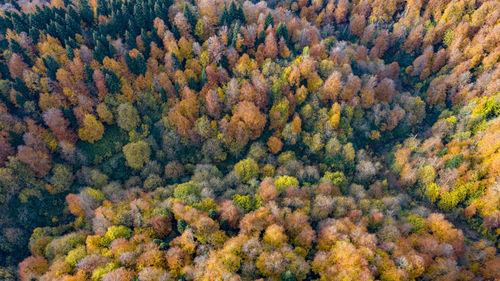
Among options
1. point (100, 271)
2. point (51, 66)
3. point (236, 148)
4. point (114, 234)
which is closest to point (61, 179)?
point (114, 234)

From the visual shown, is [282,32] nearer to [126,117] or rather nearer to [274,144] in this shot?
[274,144]

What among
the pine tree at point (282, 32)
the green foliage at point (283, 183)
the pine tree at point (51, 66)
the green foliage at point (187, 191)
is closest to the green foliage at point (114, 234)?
the green foliage at point (187, 191)

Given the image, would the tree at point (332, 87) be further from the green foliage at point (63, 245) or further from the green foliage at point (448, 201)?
the green foliage at point (63, 245)

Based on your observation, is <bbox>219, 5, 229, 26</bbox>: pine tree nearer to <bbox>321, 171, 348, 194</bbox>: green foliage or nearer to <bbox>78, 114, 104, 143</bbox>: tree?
<bbox>78, 114, 104, 143</bbox>: tree

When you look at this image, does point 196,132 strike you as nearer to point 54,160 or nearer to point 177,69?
point 177,69

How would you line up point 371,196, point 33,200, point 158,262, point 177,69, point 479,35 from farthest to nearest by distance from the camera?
1. point 479,35
2. point 177,69
3. point 371,196
4. point 33,200
5. point 158,262

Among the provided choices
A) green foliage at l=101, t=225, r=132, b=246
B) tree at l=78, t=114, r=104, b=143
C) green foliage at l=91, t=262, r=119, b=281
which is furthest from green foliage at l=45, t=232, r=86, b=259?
tree at l=78, t=114, r=104, b=143

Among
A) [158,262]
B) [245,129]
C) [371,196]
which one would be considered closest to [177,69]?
[245,129]
